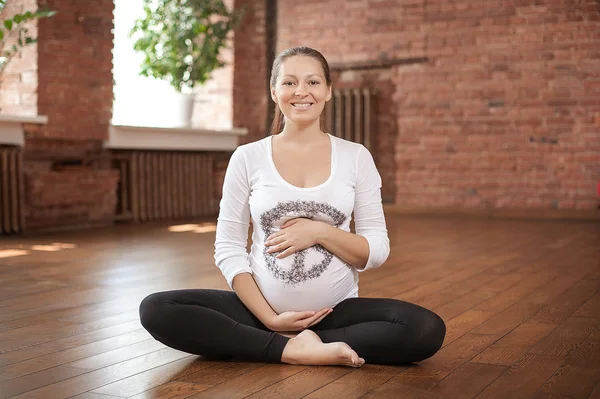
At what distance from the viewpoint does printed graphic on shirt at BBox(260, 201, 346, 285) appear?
2.14 meters

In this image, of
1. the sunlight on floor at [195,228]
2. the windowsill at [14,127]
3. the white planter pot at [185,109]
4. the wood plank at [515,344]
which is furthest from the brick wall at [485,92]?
the wood plank at [515,344]

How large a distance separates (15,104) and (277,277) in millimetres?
4730

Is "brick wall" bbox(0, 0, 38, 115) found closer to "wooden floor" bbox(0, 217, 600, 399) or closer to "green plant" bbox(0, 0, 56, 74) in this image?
"green plant" bbox(0, 0, 56, 74)

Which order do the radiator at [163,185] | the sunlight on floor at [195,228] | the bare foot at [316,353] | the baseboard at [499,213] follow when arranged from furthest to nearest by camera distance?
the baseboard at [499,213], the radiator at [163,185], the sunlight on floor at [195,228], the bare foot at [316,353]

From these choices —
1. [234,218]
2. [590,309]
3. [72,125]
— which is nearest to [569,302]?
[590,309]

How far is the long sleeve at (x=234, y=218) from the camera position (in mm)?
2203

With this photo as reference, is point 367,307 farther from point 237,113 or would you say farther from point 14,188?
point 237,113

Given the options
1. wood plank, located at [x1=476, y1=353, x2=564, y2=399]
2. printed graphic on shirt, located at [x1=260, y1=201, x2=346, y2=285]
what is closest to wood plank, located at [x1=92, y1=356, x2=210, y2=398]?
printed graphic on shirt, located at [x1=260, y1=201, x2=346, y2=285]

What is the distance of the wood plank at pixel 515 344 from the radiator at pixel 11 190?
4258mm

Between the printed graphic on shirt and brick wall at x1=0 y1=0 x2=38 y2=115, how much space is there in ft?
14.9

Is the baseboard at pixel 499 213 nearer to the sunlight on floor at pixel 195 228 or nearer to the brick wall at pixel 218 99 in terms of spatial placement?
the brick wall at pixel 218 99

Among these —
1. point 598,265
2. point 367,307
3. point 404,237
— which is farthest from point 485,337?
point 404,237

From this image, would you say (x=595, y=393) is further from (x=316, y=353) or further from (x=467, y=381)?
(x=316, y=353)

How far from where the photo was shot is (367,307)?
2.18 meters
